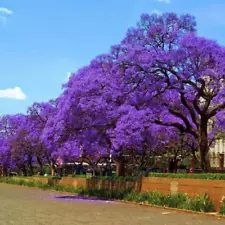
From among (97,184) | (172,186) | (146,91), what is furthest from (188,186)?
(97,184)

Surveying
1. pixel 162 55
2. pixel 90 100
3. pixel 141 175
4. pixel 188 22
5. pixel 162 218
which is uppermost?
pixel 188 22

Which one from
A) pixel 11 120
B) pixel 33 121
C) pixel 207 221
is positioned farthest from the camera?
pixel 11 120

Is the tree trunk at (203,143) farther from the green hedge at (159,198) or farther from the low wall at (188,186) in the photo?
the green hedge at (159,198)

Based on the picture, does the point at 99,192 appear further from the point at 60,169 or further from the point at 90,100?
the point at 60,169

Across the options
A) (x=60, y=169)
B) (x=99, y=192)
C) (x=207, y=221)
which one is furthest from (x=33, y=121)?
(x=207, y=221)

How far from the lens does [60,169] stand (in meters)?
51.0

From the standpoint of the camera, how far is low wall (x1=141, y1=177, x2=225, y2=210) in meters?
19.8

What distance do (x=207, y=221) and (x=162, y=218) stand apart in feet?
5.64

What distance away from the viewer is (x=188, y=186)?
21.8 metres

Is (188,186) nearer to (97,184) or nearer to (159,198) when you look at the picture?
(159,198)

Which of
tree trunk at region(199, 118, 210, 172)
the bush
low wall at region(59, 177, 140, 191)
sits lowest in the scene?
the bush

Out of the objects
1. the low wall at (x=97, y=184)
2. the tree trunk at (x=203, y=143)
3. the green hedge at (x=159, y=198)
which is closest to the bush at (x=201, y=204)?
the green hedge at (x=159, y=198)

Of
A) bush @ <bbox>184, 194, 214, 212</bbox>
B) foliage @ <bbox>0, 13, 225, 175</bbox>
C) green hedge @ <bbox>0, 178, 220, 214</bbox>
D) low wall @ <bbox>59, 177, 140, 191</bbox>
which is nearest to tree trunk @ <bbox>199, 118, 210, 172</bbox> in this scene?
foliage @ <bbox>0, 13, 225, 175</bbox>

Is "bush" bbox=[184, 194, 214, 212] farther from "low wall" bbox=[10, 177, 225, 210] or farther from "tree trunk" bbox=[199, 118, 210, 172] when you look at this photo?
"tree trunk" bbox=[199, 118, 210, 172]
